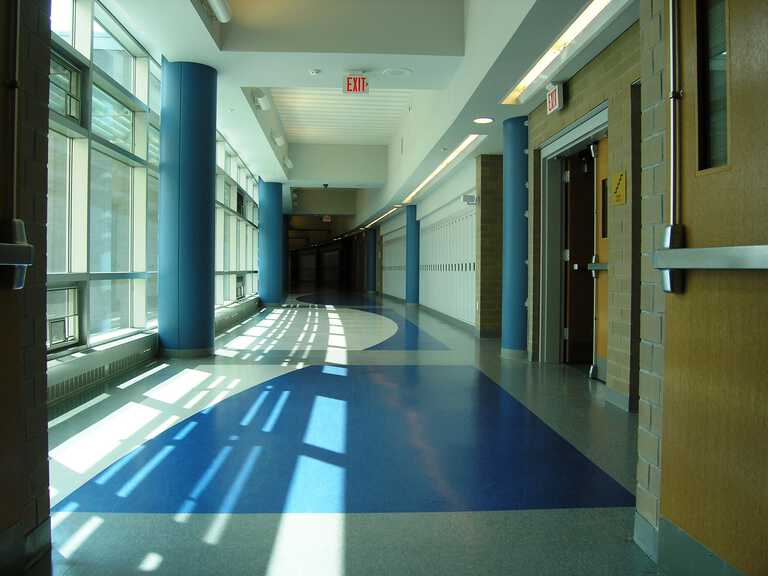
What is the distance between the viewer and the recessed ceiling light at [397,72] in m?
7.55

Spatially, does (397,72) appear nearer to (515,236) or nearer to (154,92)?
(515,236)

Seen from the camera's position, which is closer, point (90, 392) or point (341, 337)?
point (90, 392)

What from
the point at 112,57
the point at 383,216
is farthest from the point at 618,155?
the point at 383,216

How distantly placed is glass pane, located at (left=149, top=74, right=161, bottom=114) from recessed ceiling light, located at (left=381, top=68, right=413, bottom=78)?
122 inches

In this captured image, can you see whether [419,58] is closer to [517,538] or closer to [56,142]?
[56,142]

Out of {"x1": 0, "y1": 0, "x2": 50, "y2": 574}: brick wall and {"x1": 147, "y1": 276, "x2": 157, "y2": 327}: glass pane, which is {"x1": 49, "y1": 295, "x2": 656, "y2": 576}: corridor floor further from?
{"x1": 147, "y1": 276, "x2": 157, "y2": 327}: glass pane

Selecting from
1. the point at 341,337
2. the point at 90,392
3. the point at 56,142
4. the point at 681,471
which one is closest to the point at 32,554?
the point at 681,471

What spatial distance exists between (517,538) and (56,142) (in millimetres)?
5150

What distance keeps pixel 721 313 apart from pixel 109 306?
21.2 feet

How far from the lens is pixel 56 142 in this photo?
539cm

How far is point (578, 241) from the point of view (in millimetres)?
7105

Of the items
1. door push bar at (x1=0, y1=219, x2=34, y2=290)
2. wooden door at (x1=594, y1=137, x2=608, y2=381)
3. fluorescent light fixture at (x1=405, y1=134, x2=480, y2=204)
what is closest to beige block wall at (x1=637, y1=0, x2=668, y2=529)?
door push bar at (x1=0, y1=219, x2=34, y2=290)

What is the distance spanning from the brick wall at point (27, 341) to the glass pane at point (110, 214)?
4303 mm

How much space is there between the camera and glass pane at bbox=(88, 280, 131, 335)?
644 cm
